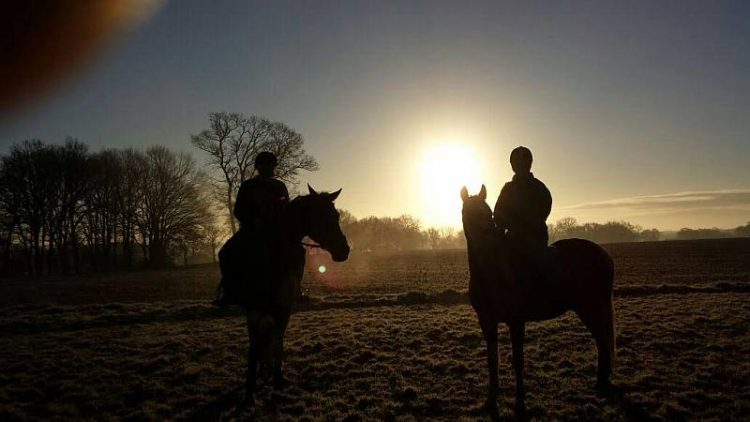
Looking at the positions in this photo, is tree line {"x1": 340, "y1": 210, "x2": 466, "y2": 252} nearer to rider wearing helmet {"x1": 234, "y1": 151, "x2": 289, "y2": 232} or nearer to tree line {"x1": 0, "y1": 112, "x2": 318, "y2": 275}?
tree line {"x1": 0, "y1": 112, "x2": 318, "y2": 275}

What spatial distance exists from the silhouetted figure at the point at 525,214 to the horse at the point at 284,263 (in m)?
2.42

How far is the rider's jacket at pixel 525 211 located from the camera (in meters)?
5.75

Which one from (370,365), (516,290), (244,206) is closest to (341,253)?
(244,206)

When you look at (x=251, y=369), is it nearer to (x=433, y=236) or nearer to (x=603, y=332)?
(x=603, y=332)

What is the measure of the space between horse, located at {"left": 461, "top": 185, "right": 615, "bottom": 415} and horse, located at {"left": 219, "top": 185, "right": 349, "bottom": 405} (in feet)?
6.28

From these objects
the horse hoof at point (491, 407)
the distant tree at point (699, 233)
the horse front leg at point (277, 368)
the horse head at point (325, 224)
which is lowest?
the distant tree at point (699, 233)

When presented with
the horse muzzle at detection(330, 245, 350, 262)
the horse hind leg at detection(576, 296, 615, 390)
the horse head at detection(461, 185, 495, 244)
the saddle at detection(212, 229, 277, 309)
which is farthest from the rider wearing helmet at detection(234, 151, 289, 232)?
the horse hind leg at detection(576, 296, 615, 390)

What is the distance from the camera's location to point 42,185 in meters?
40.6

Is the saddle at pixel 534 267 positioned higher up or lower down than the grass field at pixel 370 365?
higher up

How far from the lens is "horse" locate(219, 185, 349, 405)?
18.6ft

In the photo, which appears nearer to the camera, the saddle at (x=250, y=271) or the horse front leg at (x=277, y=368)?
the saddle at (x=250, y=271)

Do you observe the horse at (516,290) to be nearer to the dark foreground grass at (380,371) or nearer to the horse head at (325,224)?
the dark foreground grass at (380,371)

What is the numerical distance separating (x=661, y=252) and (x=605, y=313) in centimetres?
4848

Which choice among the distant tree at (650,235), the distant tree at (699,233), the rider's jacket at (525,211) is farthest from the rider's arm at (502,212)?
the distant tree at (699,233)
